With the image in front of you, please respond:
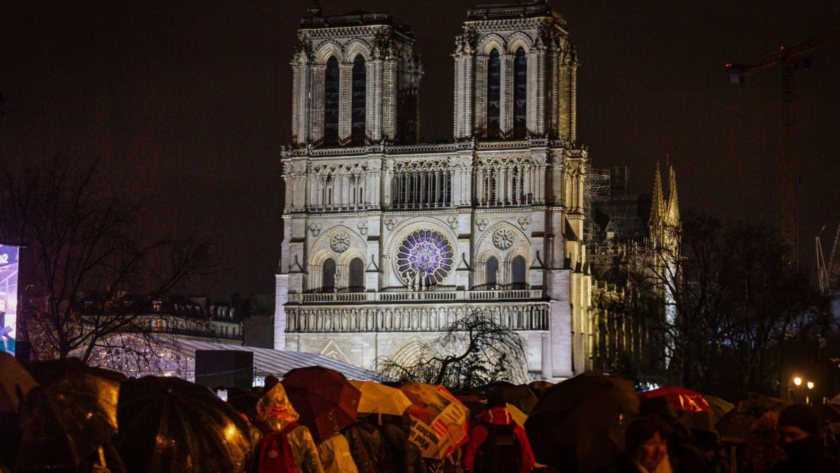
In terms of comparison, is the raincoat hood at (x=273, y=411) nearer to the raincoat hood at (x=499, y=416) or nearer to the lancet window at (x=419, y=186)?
the raincoat hood at (x=499, y=416)

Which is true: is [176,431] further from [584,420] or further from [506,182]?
[506,182]

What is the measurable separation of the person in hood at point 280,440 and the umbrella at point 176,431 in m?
0.54

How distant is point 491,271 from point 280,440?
63489mm

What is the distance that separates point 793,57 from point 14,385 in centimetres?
10238

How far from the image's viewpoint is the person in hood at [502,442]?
19172 mm

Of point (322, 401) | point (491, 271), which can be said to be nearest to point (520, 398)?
point (322, 401)

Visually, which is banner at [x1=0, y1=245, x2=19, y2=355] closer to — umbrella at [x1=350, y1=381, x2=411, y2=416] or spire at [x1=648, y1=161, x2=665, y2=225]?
Result: umbrella at [x1=350, y1=381, x2=411, y2=416]

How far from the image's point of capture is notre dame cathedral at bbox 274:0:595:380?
250ft

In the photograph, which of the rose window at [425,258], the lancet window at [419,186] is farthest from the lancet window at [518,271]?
the lancet window at [419,186]

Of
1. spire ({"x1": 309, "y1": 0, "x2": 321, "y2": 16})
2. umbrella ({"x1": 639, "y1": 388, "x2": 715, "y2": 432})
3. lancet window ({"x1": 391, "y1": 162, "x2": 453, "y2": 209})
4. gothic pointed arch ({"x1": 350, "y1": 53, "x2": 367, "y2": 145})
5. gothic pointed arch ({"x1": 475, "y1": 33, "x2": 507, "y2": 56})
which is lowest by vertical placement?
umbrella ({"x1": 639, "y1": 388, "x2": 715, "y2": 432})

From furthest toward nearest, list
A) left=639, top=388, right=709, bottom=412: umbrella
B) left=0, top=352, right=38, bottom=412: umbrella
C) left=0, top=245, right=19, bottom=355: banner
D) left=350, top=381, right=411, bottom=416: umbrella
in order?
left=0, top=245, right=19, bottom=355: banner, left=350, top=381, right=411, bottom=416: umbrella, left=639, top=388, right=709, bottom=412: umbrella, left=0, top=352, right=38, bottom=412: umbrella

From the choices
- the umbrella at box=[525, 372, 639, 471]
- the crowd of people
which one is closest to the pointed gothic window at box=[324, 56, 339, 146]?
the crowd of people

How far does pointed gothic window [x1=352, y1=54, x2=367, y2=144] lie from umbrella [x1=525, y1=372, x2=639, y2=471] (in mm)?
64997

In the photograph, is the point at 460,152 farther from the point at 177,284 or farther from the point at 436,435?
the point at 436,435
